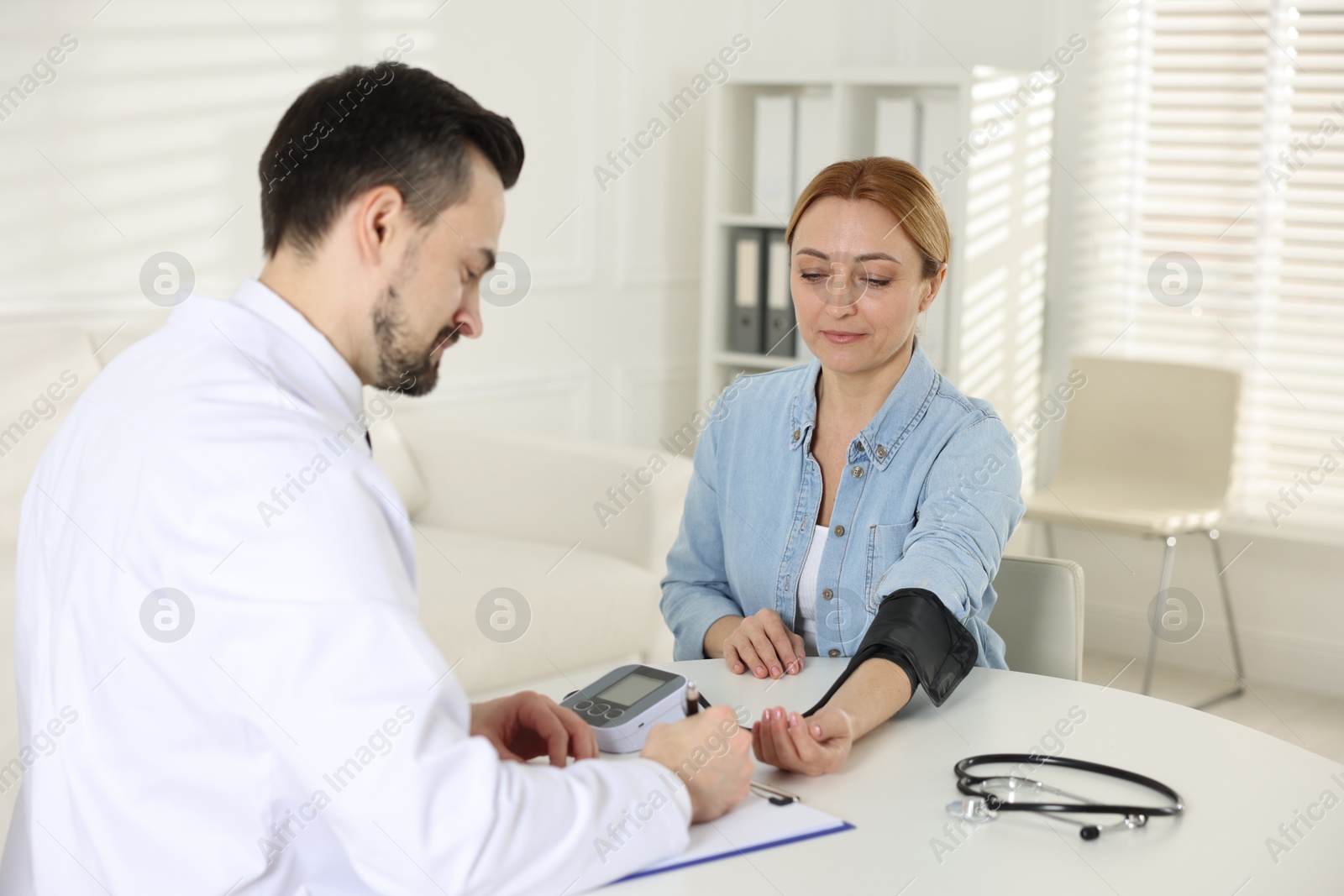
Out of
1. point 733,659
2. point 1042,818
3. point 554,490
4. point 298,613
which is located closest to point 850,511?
point 733,659

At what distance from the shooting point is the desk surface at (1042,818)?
3.64ft

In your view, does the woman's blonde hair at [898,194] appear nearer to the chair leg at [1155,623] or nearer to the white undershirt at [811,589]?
the white undershirt at [811,589]

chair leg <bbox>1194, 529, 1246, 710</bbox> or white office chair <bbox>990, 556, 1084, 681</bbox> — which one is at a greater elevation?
white office chair <bbox>990, 556, 1084, 681</bbox>

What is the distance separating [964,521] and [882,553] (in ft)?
0.46

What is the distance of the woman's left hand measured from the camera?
1315 mm

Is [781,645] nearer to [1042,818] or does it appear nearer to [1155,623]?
[1042,818]

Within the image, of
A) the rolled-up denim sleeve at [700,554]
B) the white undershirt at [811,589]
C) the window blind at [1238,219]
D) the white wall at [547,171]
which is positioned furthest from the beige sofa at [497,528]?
the window blind at [1238,219]

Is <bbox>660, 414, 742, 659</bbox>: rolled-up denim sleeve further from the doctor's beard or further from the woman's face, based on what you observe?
the doctor's beard

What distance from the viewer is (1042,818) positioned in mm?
1229

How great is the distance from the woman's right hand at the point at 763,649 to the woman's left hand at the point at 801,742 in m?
0.29

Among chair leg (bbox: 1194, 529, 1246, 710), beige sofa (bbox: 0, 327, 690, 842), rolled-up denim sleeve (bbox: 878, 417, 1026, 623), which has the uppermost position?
rolled-up denim sleeve (bbox: 878, 417, 1026, 623)

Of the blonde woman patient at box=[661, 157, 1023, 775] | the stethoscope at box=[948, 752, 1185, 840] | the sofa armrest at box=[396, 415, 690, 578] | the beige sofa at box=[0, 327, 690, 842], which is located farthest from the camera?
the sofa armrest at box=[396, 415, 690, 578]

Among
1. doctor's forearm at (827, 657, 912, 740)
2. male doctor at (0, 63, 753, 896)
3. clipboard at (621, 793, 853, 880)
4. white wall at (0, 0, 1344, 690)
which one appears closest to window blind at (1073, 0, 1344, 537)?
white wall at (0, 0, 1344, 690)

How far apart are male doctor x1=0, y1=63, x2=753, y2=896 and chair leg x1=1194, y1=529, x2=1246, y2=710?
10.4ft
